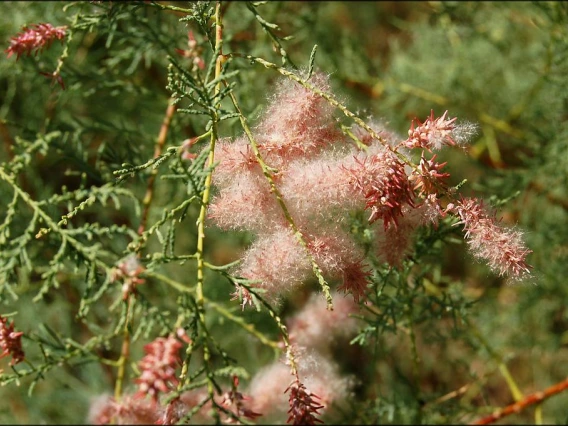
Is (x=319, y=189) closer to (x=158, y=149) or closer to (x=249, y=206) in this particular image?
(x=249, y=206)

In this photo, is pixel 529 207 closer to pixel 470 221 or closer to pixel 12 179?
pixel 470 221

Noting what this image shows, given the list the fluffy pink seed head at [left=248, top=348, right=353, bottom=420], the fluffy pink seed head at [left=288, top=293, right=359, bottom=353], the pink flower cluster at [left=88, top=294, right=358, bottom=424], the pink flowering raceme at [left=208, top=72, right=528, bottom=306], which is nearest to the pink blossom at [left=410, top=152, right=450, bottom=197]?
the pink flowering raceme at [left=208, top=72, right=528, bottom=306]

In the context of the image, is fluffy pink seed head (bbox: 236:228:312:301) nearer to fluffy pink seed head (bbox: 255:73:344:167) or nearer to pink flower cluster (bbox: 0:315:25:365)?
fluffy pink seed head (bbox: 255:73:344:167)

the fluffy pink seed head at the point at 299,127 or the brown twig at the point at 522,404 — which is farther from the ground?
the fluffy pink seed head at the point at 299,127

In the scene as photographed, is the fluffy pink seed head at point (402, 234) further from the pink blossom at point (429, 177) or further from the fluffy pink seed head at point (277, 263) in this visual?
the fluffy pink seed head at point (277, 263)

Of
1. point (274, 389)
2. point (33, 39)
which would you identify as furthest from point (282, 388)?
point (33, 39)

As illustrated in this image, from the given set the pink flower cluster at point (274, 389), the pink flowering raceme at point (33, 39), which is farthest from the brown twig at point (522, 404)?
the pink flowering raceme at point (33, 39)

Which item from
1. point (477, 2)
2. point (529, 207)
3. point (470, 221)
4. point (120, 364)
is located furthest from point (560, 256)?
point (120, 364)
